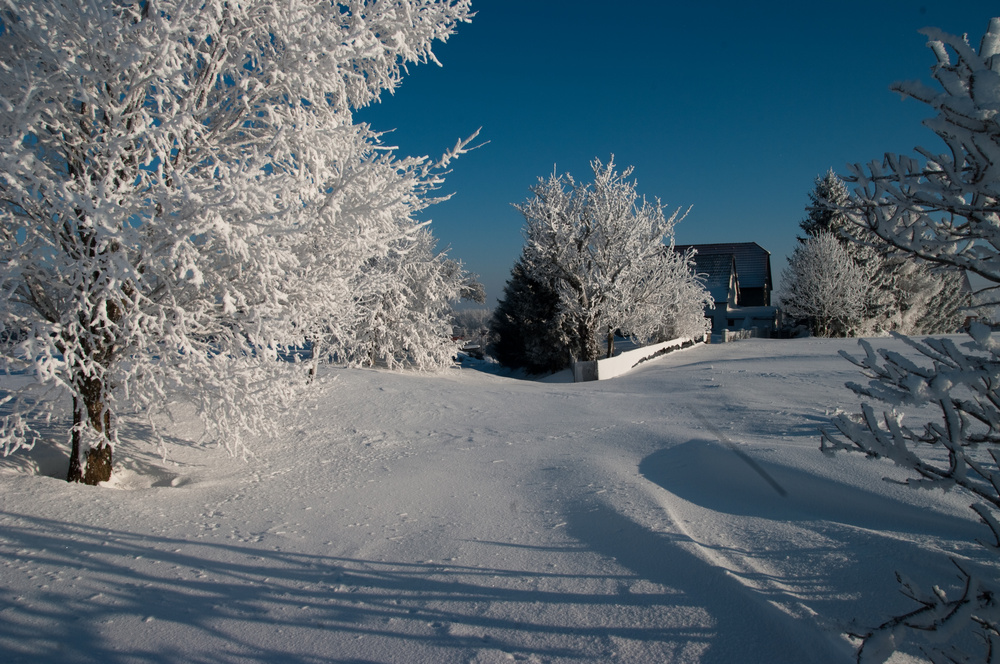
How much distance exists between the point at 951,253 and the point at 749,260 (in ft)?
175

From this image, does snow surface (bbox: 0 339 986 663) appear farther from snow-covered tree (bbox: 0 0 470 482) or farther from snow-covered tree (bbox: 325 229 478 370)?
snow-covered tree (bbox: 325 229 478 370)

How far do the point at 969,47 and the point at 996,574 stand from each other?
2.75m

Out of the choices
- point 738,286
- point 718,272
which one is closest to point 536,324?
point 718,272

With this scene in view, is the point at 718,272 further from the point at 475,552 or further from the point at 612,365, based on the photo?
the point at 475,552

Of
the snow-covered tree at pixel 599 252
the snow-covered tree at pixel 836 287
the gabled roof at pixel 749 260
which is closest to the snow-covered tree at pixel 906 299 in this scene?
the snow-covered tree at pixel 836 287

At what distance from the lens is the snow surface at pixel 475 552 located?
2766mm

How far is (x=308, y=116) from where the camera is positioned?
5758 millimetres

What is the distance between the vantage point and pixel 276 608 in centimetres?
311

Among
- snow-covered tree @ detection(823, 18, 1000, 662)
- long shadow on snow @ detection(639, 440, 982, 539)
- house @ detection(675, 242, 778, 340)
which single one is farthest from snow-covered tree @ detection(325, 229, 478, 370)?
house @ detection(675, 242, 778, 340)

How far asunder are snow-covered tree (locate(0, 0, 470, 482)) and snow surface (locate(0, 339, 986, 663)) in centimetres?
99

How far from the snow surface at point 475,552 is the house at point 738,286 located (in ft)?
110

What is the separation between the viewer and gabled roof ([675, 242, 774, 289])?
49.3m

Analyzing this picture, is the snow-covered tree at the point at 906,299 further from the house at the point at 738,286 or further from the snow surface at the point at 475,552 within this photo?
the snow surface at the point at 475,552

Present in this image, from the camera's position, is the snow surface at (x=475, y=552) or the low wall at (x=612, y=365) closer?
the snow surface at (x=475, y=552)
